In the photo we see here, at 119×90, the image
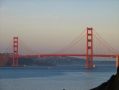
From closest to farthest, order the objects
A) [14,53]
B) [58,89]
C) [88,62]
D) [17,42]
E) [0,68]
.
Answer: [58,89]
[88,62]
[14,53]
[17,42]
[0,68]

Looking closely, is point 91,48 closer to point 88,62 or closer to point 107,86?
point 88,62

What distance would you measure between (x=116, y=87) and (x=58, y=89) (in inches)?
334

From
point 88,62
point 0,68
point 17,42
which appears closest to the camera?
point 88,62

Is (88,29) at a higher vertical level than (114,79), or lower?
higher

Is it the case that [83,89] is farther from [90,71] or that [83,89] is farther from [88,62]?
[90,71]

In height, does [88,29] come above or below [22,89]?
above

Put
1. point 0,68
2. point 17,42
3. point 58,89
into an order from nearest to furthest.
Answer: point 58,89, point 17,42, point 0,68

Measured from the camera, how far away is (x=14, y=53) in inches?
1037

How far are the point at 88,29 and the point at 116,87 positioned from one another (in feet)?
73.0

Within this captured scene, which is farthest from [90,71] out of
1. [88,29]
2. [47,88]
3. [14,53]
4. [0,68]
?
[47,88]

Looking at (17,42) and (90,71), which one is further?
(17,42)

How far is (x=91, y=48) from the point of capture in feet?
81.4

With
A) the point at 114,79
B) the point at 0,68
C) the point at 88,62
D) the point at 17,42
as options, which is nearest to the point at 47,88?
the point at 114,79

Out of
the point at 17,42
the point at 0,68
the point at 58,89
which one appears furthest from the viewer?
the point at 0,68
